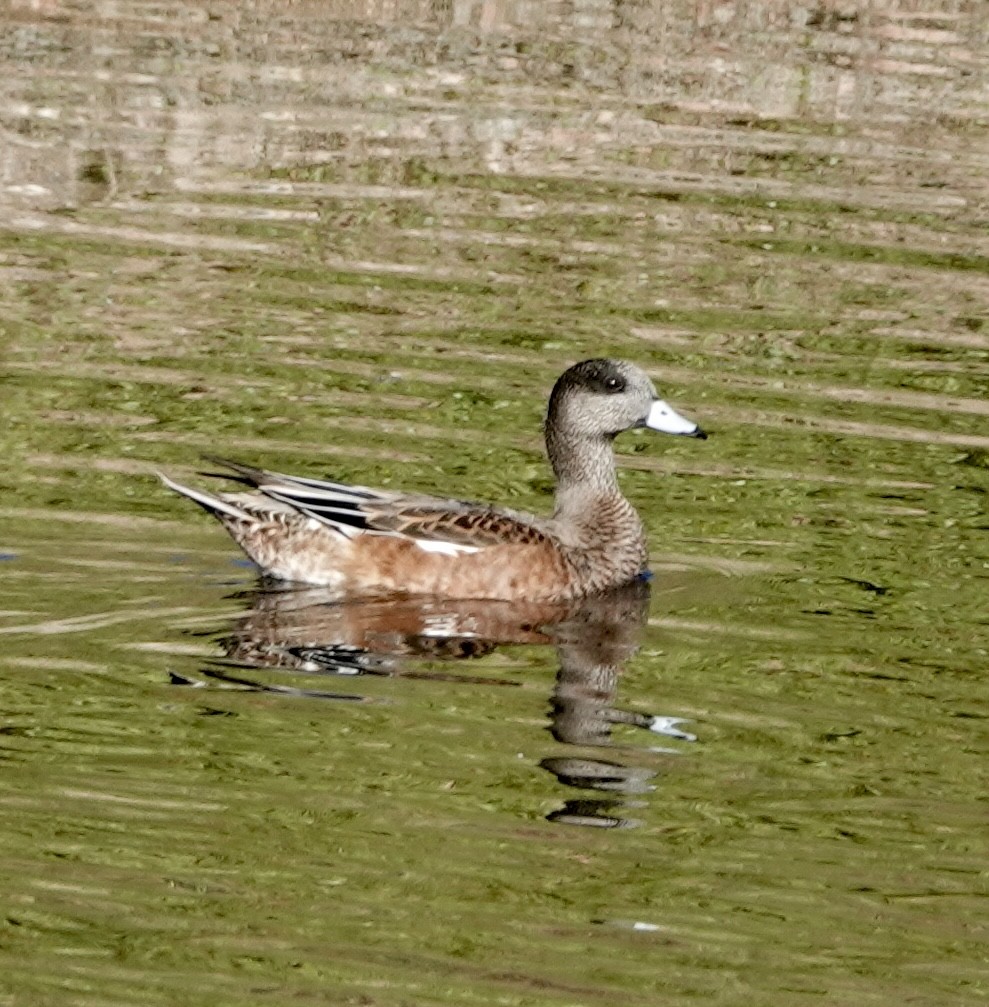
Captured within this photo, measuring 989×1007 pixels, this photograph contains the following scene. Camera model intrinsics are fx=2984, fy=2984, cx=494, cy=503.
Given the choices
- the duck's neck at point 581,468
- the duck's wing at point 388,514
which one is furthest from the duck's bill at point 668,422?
the duck's wing at point 388,514

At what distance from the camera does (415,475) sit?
38.9 feet

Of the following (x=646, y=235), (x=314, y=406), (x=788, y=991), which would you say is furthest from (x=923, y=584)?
(x=646, y=235)

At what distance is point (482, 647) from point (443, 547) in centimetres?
85

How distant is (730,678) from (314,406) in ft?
11.4

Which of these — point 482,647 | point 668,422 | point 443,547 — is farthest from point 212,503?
point 668,422

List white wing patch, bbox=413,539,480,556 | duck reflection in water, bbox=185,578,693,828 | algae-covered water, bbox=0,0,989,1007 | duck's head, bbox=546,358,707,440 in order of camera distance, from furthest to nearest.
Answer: duck's head, bbox=546,358,707,440
white wing patch, bbox=413,539,480,556
duck reflection in water, bbox=185,578,693,828
algae-covered water, bbox=0,0,989,1007

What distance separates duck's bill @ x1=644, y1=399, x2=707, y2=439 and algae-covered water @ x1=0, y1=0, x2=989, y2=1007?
329mm

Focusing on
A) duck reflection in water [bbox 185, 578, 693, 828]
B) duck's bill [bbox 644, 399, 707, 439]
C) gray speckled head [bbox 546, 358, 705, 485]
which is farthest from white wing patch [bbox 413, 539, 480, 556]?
duck's bill [bbox 644, 399, 707, 439]

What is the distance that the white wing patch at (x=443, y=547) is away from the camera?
1095 cm

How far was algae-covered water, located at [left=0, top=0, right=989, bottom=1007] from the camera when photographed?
7.39m

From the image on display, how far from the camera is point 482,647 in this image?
10188 mm

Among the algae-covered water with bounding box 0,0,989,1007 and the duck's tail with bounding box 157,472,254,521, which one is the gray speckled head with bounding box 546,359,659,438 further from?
the duck's tail with bounding box 157,472,254,521

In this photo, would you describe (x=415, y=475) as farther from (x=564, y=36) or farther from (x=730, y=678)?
(x=564, y=36)

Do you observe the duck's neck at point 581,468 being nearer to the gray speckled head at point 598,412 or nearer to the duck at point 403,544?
the gray speckled head at point 598,412
